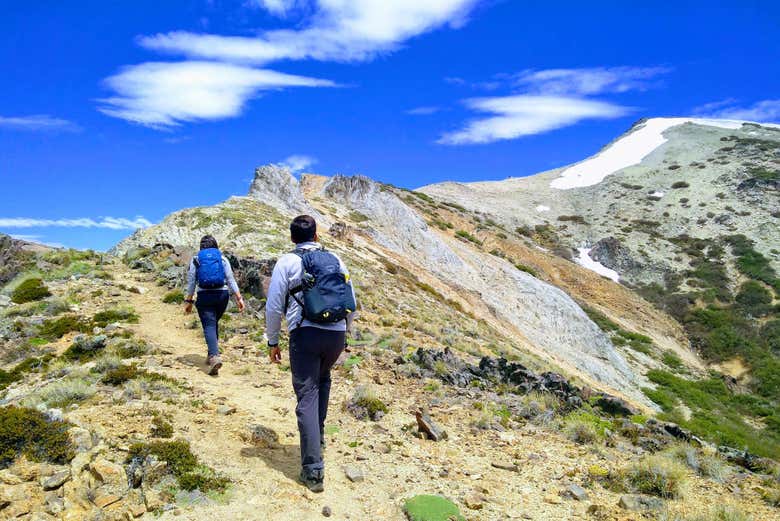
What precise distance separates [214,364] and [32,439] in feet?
13.7

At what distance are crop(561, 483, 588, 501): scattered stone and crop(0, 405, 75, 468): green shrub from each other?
5748mm

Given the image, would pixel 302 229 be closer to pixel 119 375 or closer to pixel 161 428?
pixel 161 428

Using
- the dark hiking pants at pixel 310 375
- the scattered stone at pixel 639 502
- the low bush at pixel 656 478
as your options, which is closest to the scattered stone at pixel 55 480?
the dark hiking pants at pixel 310 375

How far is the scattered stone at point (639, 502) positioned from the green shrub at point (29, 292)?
15.3 metres

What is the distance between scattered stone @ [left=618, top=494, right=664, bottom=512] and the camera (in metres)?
5.63

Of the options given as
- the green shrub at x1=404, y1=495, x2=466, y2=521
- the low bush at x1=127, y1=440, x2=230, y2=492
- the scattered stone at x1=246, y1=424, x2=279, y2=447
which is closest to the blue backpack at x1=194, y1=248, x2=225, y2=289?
the scattered stone at x1=246, y1=424, x2=279, y2=447

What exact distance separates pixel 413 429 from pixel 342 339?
2.77m

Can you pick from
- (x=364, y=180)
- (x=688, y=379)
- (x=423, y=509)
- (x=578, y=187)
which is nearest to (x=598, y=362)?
(x=688, y=379)

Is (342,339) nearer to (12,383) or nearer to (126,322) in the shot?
(12,383)

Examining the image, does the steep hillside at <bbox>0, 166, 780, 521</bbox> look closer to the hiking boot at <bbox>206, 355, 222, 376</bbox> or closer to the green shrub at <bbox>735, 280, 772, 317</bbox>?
the hiking boot at <bbox>206, 355, 222, 376</bbox>

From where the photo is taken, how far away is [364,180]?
149ft

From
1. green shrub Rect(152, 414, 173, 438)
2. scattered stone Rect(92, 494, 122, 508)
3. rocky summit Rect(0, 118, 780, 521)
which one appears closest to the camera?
scattered stone Rect(92, 494, 122, 508)

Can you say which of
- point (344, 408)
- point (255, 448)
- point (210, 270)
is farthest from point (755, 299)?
point (255, 448)

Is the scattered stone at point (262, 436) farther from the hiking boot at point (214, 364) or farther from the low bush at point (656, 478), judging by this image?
the low bush at point (656, 478)
